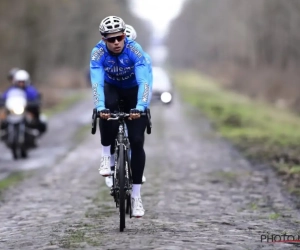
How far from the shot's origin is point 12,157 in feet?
48.6

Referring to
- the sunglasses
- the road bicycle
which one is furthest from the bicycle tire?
the sunglasses

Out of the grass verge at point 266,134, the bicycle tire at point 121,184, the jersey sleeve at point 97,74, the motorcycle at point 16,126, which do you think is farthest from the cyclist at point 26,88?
the bicycle tire at point 121,184

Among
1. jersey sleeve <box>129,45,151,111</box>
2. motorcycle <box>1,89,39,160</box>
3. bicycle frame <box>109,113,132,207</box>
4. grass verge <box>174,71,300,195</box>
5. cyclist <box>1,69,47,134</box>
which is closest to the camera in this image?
bicycle frame <box>109,113,132,207</box>

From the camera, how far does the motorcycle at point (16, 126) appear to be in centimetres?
1423

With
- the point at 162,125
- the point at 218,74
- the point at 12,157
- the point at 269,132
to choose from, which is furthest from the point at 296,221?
the point at 218,74

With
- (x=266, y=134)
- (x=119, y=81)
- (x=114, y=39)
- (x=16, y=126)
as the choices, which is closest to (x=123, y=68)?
(x=119, y=81)

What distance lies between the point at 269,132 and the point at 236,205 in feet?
31.9

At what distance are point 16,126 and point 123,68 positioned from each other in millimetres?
7950

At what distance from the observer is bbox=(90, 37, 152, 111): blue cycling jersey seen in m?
6.75

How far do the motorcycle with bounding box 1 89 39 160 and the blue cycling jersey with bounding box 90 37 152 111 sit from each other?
7681mm

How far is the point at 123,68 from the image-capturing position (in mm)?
6922

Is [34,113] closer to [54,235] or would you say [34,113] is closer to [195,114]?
[54,235]

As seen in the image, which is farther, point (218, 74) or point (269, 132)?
point (218, 74)

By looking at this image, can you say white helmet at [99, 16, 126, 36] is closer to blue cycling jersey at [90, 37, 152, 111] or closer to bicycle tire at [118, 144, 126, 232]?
blue cycling jersey at [90, 37, 152, 111]
